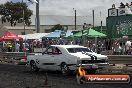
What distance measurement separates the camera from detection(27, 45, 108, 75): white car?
1755 centimetres

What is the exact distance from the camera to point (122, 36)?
2825 centimetres

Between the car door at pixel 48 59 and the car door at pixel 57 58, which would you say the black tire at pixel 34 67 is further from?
the car door at pixel 57 58

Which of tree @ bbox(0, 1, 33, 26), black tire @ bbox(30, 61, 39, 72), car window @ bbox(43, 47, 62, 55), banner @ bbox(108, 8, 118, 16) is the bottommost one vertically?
black tire @ bbox(30, 61, 39, 72)


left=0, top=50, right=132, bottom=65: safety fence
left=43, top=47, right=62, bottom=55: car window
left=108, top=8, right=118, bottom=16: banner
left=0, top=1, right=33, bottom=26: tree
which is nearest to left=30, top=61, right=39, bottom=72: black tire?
left=43, top=47, right=62, bottom=55: car window

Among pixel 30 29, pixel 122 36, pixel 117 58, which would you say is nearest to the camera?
pixel 117 58

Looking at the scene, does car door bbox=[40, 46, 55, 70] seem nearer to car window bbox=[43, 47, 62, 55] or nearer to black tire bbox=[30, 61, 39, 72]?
car window bbox=[43, 47, 62, 55]

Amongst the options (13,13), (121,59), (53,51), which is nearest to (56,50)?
(53,51)

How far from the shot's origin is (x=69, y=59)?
1788 centimetres

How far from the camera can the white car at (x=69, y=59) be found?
57.6 ft

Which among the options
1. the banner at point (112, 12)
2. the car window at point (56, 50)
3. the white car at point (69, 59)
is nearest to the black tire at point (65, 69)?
the white car at point (69, 59)

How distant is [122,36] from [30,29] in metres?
63.7

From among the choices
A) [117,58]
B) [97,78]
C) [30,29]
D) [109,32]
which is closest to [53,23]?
[30,29]

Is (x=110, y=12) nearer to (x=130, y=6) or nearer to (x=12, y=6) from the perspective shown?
(x=130, y=6)

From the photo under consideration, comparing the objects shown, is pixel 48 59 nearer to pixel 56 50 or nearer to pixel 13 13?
pixel 56 50
